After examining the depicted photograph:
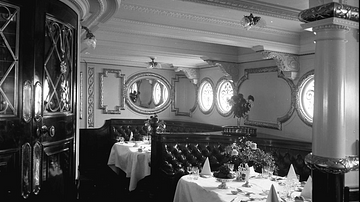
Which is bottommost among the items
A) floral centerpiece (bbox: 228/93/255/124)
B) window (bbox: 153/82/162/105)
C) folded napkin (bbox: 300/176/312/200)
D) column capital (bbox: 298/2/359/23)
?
folded napkin (bbox: 300/176/312/200)

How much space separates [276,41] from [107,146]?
235 inches

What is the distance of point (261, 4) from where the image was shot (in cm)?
424

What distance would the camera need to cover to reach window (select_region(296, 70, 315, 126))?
6441 millimetres

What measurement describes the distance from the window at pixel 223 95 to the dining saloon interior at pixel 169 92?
4cm

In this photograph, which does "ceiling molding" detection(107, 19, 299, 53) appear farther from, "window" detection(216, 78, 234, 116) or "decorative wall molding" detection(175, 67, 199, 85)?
"decorative wall molding" detection(175, 67, 199, 85)

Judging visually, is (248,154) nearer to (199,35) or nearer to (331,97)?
(199,35)

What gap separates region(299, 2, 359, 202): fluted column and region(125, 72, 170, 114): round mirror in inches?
341

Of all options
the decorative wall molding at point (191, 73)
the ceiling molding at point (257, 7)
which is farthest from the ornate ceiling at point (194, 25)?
the decorative wall molding at point (191, 73)

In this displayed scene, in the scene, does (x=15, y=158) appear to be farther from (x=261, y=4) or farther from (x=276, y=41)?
(x=276, y=41)

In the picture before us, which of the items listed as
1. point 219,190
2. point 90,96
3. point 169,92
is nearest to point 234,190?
point 219,190

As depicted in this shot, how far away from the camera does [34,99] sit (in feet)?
9.55

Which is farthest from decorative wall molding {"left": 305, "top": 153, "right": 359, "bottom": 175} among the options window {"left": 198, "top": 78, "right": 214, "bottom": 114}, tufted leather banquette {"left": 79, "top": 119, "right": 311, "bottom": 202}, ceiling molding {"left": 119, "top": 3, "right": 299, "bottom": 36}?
window {"left": 198, "top": 78, "right": 214, "bottom": 114}

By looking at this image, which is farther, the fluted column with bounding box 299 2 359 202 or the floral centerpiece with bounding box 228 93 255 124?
the floral centerpiece with bounding box 228 93 255 124

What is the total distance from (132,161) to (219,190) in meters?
3.40
